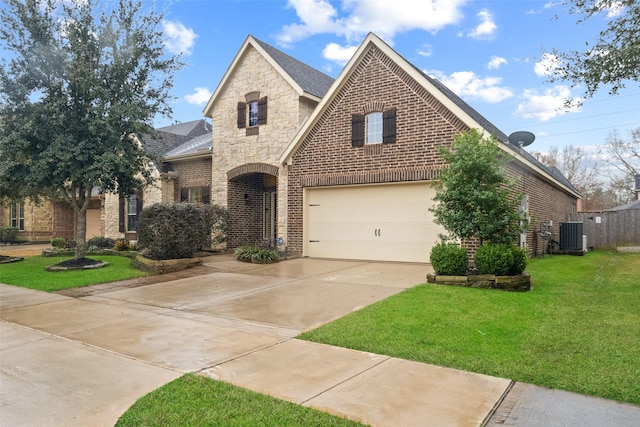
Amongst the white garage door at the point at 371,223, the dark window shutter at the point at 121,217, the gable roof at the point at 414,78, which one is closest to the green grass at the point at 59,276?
the white garage door at the point at 371,223

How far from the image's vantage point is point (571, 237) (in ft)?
58.0

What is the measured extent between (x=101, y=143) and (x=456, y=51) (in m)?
11.2

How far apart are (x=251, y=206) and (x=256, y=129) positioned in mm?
3207

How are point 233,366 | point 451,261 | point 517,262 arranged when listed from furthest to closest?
point 451,261 < point 517,262 < point 233,366

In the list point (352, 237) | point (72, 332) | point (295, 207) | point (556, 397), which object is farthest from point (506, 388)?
point (295, 207)

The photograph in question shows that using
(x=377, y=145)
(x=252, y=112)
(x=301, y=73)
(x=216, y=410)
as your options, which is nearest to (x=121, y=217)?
(x=252, y=112)

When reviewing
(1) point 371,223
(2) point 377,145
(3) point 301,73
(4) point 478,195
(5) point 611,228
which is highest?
(3) point 301,73

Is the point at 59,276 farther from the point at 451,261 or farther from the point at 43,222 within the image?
the point at 43,222

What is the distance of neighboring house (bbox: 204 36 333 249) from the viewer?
15.8 m

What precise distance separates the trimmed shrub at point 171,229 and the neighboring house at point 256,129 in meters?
3.31

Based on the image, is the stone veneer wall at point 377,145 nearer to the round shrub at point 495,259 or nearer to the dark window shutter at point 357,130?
the dark window shutter at point 357,130

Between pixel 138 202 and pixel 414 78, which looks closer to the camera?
pixel 414 78

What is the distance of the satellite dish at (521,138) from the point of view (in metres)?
15.6

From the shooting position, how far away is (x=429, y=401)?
375 centimetres
